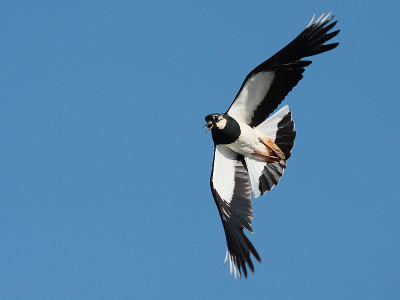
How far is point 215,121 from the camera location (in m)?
7.46

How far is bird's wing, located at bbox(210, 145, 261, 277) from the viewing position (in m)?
7.25

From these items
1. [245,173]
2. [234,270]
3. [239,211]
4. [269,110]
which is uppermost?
[269,110]

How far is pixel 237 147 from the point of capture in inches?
310

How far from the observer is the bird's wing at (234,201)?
7.25m

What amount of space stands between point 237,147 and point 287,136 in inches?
28.4

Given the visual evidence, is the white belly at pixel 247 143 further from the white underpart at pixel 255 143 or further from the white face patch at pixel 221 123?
the white face patch at pixel 221 123

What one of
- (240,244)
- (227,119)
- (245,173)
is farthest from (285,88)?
(240,244)

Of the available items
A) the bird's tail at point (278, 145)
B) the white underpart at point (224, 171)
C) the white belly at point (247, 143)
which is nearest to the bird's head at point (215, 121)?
the white belly at point (247, 143)

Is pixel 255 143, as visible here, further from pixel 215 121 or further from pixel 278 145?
pixel 215 121

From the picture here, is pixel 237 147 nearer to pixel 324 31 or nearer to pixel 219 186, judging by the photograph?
pixel 219 186

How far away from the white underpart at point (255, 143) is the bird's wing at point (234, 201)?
10cm

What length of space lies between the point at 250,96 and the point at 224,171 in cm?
117

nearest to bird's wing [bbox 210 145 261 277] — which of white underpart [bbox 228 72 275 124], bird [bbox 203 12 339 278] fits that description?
bird [bbox 203 12 339 278]

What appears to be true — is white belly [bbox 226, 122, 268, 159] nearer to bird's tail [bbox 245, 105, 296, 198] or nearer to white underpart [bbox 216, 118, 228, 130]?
bird's tail [bbox 245, 105, 296, 198]
